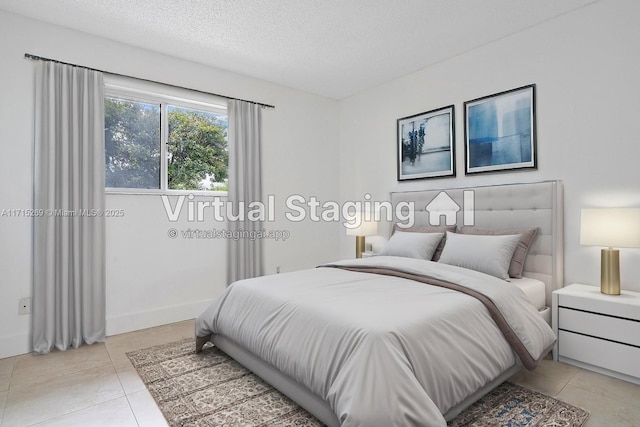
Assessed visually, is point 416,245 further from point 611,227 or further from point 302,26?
point 302,26

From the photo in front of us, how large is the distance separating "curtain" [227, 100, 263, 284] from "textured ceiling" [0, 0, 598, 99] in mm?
545

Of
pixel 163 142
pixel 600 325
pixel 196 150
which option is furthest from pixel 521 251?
pixel 163 142

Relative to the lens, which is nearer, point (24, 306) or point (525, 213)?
point (24, 306)

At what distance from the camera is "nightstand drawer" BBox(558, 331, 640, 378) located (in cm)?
217

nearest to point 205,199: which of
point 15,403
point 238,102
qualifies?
point 238,102

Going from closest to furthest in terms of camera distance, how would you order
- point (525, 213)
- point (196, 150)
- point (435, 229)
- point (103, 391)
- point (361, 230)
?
1. point (103, 391)
2. point (525, 213)
3. point (435, 229)
4. point (196, 150)
5. point (361, 230)

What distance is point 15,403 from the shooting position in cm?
202

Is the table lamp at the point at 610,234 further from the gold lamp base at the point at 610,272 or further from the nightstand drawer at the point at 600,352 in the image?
the nightstand drawer at the point at 600,352

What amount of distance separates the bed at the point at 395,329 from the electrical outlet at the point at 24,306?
1.39 meters

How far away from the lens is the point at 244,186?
3.95 m

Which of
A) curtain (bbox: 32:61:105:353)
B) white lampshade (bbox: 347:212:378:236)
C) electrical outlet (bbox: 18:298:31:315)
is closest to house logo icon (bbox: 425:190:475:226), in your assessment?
white lampshade (bbox: 347:212:378:236)

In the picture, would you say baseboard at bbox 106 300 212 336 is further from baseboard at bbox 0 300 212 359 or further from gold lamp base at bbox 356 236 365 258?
gold lamp base at bbox 356 236 365 258

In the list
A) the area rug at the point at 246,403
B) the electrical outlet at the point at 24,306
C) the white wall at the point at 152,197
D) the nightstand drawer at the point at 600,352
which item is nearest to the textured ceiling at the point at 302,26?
the white wall at the point at 152,197

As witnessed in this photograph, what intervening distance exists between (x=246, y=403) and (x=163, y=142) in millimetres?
2675
